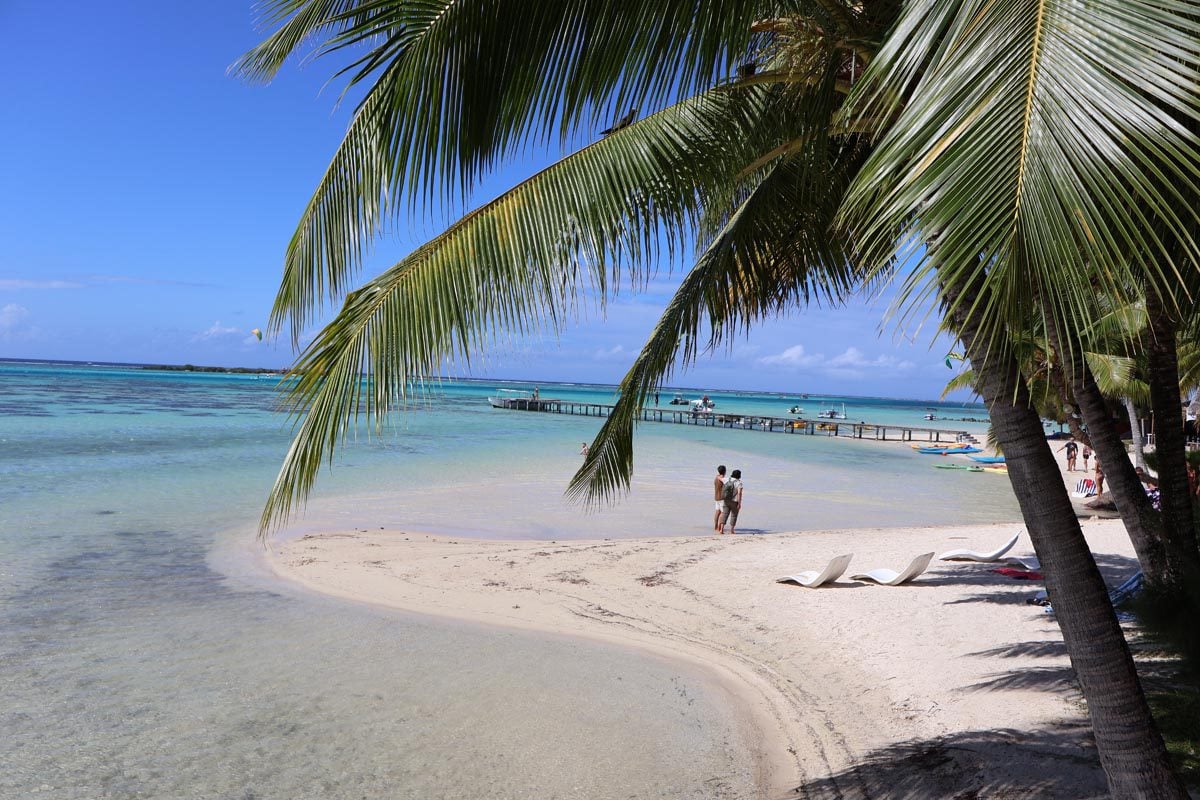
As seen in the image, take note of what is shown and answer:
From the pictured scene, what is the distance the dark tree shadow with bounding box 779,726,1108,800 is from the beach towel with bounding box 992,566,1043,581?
4760mm

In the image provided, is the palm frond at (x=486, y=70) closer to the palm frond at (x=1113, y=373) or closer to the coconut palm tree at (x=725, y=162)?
the coconut palm tree at (x=725, y=162)

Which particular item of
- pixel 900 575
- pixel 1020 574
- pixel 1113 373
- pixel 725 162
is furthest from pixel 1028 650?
pixel 1113 373

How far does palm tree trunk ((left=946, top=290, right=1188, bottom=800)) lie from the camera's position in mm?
2701

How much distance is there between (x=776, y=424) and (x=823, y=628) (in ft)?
150

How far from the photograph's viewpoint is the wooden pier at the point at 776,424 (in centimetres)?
4797

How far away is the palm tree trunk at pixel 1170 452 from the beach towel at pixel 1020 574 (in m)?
5.04

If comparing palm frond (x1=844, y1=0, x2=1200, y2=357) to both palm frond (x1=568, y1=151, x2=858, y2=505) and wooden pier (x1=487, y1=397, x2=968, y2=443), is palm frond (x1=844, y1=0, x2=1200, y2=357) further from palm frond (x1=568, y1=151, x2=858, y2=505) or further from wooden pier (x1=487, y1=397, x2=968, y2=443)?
wooden pier (x1=487, y1=397, x2=968, y2=443)

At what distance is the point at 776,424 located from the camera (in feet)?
172

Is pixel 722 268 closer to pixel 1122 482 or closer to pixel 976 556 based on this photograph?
pixel 1122 482

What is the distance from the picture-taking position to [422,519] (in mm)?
15422

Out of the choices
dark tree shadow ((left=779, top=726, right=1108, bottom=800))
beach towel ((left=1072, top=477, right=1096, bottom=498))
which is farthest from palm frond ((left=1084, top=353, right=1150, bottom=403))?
dark tree shadow ((left=779, top=726, right=1108, bottom=800))

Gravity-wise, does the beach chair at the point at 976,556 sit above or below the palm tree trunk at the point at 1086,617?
below

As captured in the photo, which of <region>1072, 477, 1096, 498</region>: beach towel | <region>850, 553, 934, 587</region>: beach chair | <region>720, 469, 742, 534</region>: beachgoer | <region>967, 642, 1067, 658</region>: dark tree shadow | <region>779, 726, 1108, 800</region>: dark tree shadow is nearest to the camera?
<region>779, 726, 1108, 800</region>: dark tree shadow

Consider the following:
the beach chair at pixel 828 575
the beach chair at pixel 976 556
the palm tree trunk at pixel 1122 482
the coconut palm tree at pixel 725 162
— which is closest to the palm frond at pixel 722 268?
the coconut palm tree at pixel 725 162
